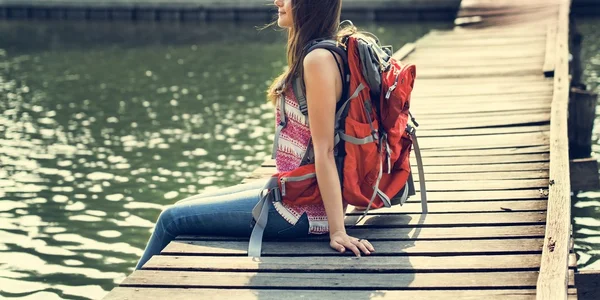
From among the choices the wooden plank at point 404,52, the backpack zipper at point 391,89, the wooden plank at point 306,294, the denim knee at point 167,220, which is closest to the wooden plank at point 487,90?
the wooden plank at point 404,52

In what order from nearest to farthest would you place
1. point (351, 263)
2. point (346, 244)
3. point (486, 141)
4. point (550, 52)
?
point (351, 263) → point (346, 244) → point (486, 141) → point (550, 52)

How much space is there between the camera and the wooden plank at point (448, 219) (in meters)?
5.27

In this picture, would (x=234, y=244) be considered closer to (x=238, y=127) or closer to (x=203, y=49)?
(x=238, y=127)

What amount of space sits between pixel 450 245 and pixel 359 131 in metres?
0.81

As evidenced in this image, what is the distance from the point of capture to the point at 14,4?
1240 inches

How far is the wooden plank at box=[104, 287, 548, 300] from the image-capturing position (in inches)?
164

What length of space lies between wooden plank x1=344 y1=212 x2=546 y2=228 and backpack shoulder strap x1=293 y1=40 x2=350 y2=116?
2.96 ft

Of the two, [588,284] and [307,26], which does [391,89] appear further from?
[588,284]

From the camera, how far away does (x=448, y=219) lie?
5418 millimetres

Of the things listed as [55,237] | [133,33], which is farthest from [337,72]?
[133,33]

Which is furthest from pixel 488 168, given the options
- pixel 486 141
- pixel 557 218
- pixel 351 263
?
pixel 351 263

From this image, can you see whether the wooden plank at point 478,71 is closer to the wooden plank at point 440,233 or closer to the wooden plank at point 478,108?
the wooden plank at point 478,108

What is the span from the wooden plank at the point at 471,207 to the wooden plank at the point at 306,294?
126 centimetres

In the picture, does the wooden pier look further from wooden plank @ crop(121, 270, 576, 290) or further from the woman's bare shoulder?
the woman's bare shoulder
